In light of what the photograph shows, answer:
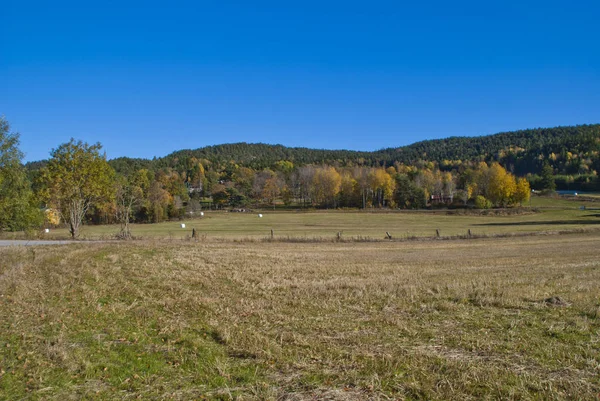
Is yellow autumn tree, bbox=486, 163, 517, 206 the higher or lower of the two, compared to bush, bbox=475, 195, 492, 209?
higher

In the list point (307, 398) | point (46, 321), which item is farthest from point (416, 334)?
point (46, 321)

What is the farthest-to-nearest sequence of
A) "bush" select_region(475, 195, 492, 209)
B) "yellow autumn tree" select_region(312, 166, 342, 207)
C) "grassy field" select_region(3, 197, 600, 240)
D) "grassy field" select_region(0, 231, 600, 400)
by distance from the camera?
1. "yellow autumn tree" select_region(312, 166, 342, 207)
2. "bush" select_region(475, 195, 492, 209)
3. "grassy field" select_region(3, 197, 600, 240)
4. "grassy field" select_region(0, 231, 600, 400)

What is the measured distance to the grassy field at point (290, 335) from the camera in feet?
19.7

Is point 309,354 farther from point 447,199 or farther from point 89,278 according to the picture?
point 447,199

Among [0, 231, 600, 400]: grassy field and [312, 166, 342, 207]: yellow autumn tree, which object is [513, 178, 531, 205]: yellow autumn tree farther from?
[0, 231, 600, 400]: grassy field

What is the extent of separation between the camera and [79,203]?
33.8m

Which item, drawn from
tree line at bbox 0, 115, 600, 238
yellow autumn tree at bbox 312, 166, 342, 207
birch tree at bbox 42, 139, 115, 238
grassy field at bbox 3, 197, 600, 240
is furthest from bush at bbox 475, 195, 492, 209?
birch tree at bbox 42, 139, 115, 238

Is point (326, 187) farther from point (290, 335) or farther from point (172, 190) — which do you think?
point (290, 335)

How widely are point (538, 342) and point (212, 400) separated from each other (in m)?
6.21

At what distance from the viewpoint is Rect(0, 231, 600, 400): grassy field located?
5996mm

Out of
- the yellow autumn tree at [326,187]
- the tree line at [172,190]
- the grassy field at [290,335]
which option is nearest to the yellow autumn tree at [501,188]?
the tree line at [172,190]

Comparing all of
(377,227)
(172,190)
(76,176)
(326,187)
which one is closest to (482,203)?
(326,187)

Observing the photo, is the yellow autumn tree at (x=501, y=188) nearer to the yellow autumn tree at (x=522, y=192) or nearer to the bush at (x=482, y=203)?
the yellow autumn tree at (x=522, y=192)

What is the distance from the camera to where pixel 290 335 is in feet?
27.6
